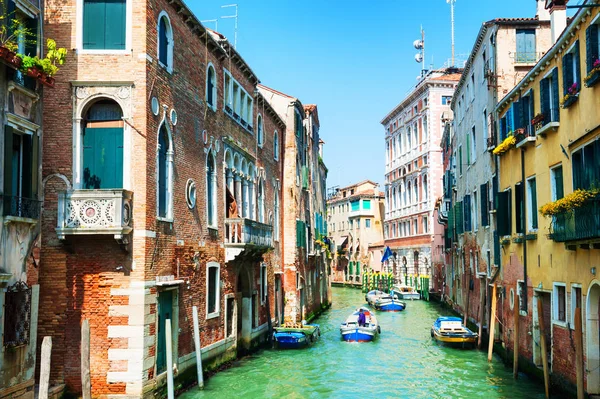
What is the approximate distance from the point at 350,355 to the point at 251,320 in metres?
3.25

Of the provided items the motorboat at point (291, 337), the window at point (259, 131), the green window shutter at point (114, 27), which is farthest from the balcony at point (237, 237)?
the green window shutter at point (114, 27)

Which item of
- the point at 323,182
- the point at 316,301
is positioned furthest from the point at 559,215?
the point at 323,182

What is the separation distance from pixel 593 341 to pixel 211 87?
9.95 meters

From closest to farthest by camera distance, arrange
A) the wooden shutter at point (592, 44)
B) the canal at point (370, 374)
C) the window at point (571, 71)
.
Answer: the wooden shutter at point (592, 44) → the window at point (571, 71) → the canal at point (370, 374)

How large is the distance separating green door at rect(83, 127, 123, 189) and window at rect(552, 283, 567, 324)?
28.3ft

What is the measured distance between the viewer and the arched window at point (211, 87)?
50.9 feet

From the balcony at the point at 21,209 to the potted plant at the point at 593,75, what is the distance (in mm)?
8999

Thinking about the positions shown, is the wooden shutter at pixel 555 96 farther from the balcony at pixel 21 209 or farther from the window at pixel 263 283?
the window at pixel 263 283

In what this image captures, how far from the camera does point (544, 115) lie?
13.6m

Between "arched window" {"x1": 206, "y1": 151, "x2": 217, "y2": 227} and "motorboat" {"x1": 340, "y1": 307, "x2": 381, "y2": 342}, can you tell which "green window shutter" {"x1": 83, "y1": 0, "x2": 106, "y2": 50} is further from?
"motorboat" {"x1": 340, "y1": 307, "x2": 381, "y2": 342}

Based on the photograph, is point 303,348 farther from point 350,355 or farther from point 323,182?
point 323,182

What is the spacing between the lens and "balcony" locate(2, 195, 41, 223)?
936 cm

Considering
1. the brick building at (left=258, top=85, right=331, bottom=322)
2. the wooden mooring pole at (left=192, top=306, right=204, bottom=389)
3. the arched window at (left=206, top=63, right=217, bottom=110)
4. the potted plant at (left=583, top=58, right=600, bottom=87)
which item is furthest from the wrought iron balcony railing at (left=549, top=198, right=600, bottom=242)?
the brick building at (left=258, top=85, right=331, bottom=322)

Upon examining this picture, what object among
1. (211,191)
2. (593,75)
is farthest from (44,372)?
(593,75)
